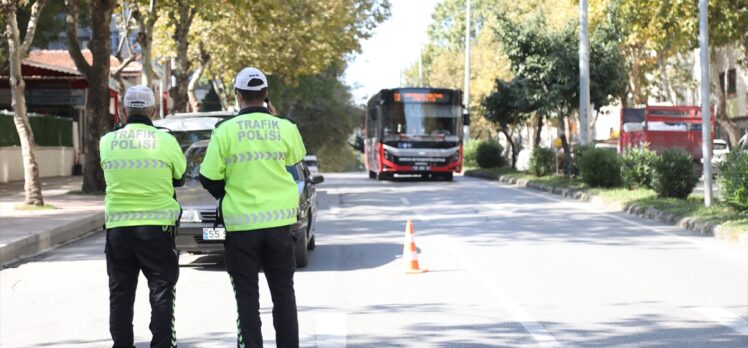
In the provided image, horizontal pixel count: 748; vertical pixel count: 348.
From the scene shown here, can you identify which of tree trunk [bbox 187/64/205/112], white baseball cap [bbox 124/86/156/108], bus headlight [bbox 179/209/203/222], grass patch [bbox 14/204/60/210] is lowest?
grass patch [bbox 14/204/60/210]

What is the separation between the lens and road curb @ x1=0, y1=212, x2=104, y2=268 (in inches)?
576

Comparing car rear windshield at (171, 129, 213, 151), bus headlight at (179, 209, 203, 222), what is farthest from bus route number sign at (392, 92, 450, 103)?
bus headlight at (179, 209, 203, 222)

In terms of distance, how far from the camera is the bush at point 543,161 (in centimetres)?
3678

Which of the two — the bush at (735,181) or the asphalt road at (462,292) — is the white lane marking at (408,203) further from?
the bush at (735,181)

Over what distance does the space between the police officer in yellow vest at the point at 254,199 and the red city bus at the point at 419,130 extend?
30.3 m

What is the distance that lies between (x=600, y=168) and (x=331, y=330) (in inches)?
775

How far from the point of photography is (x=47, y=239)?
16.5 metres

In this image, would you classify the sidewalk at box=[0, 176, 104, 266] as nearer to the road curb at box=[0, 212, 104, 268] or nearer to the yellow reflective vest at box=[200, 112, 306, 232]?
the road curb at box=[0, 212, 104, 268]

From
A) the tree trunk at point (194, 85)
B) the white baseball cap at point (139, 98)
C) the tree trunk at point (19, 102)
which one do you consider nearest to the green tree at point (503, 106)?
the tree trunk at point (194, 85)

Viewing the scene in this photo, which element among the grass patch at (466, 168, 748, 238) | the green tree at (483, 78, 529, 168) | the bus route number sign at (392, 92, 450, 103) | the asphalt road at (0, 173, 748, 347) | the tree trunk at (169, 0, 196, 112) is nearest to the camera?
the asphalt road at (0, 173, 748, 347)

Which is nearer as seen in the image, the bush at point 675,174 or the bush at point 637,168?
the bush at point 675,174

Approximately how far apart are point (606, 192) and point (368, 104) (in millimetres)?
17482

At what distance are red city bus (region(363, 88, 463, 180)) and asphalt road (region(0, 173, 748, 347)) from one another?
59.9 ft

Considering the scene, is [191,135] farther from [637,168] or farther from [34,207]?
[637,168]
